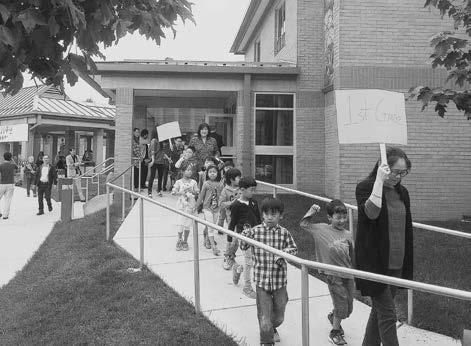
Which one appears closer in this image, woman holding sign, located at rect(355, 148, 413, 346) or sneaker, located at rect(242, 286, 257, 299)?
woman holding sign, located at rect(355, 148, 413, 346)

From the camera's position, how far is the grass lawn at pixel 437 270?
4059 millimetres

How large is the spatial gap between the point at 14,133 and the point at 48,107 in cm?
235

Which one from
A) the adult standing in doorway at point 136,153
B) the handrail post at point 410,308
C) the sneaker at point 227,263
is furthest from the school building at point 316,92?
the handrail post at point 410,308

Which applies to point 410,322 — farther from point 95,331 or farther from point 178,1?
point 178,1

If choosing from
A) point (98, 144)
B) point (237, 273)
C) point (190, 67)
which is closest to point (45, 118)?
point (98, 144)

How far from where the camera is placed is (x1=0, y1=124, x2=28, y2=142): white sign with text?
1009 inches

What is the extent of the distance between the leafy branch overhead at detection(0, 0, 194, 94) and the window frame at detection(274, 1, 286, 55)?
1213cm

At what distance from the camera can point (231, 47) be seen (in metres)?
23.2

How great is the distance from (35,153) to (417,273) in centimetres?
2572

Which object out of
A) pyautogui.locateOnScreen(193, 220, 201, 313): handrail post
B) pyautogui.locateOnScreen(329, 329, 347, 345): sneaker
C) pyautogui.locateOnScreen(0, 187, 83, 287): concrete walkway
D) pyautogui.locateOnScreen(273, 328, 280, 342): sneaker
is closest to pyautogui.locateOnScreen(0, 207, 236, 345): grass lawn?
pyautogui.locateOnScreen(193, 220, 201, 313): handrail post

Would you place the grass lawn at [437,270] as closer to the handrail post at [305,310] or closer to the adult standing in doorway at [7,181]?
the handrail post at [305,310]

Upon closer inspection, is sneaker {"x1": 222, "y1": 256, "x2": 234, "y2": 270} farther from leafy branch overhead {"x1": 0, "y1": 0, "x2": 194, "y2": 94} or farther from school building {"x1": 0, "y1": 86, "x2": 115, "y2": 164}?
school building {"x1": 0, "y1": 86, "x2": 115, "y2": 164}

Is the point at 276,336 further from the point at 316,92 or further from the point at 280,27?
the point at 280,27

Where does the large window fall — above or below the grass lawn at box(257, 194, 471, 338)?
above
